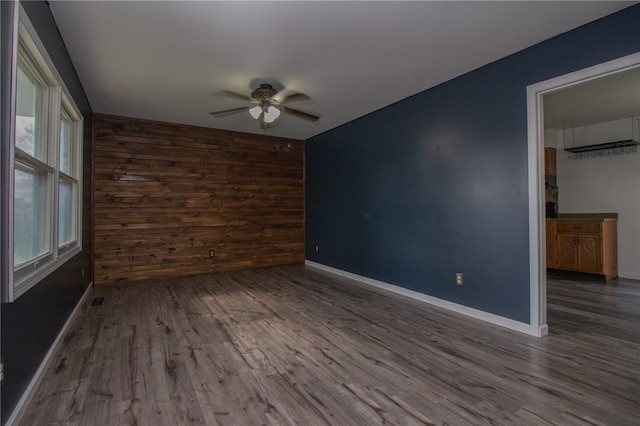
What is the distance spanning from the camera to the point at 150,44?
8.71 feet

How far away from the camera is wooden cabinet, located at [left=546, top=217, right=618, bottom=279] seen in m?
4.72

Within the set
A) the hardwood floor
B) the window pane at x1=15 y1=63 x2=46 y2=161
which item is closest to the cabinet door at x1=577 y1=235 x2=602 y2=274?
the hardwood floor

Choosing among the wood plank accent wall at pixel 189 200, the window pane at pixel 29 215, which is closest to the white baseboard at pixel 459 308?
the wood plank accent wall at pixel 189 200

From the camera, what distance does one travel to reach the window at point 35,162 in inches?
70.9

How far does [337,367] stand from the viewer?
217cm

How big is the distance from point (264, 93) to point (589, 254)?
5.34m

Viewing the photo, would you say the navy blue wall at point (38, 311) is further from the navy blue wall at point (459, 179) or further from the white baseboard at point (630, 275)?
the white baseboard at point (630, 275)

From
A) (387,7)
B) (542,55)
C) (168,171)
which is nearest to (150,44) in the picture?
(387,7)

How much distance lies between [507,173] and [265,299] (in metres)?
2.93

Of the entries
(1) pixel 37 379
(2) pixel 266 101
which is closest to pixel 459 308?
(2) pixel 266 101

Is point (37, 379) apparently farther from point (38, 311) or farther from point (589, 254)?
point (589, 254)

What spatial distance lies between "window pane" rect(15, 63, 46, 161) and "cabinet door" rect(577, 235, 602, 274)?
263 inches

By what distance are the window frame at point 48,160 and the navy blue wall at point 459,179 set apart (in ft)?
10.4

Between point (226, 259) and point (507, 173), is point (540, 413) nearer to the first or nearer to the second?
point (507, 173)
